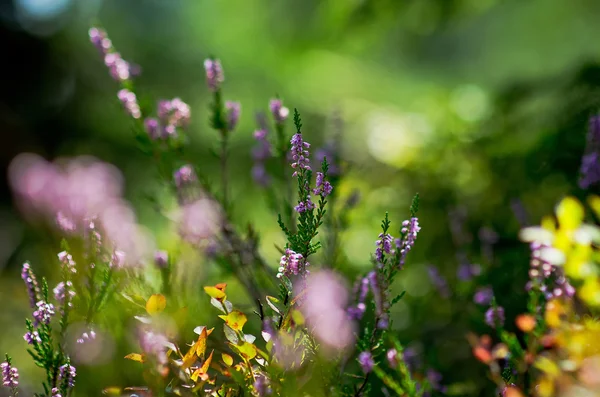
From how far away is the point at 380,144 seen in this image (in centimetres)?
311

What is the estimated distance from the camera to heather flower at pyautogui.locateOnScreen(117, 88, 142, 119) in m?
1.75

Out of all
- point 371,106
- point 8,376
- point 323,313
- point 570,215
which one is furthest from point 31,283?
point 371,106

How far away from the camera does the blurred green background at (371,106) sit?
2268 mm

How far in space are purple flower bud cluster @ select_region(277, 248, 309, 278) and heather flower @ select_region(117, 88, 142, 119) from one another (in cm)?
91

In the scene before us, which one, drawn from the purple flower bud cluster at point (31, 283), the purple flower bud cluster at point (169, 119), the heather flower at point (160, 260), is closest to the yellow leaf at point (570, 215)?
the purple flower bud cluster at point (31, 283)

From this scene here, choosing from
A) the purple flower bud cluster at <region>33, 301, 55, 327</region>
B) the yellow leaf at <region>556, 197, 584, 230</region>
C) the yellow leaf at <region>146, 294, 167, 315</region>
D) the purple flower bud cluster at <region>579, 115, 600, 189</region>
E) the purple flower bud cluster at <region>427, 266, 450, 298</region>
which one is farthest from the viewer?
the purple flower bud cluster at <region>427, 266, 450, 298</region>

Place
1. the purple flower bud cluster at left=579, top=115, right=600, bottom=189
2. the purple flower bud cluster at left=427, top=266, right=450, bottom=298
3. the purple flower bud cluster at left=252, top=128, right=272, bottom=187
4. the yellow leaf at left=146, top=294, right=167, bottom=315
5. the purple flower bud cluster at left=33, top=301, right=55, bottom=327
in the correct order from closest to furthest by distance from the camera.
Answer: the yellow leaf at left=146, top=294, right=167, bottom=315
the purple flower bud cluster at left=33, top=301, right=55, bottom=327
the purple flower bud cluster at left=579, top=115, right=600, bottom=189
the purple flower bud cluster at left=252, top=128, right=272, bottom=187
the purple flower bud cluster at left=427, top=266, right=450, bottom=298

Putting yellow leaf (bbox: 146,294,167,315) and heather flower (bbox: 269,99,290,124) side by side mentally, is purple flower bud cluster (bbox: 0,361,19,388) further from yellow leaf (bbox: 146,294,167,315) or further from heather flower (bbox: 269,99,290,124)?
heather flower (bbox: 269,99,290,124)

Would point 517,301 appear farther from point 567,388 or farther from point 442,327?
point 567,388

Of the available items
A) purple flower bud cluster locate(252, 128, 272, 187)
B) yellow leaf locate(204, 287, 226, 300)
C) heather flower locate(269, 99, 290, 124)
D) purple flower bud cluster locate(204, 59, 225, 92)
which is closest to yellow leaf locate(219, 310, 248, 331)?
yellow leaf locate(204, 287, 226, 300)

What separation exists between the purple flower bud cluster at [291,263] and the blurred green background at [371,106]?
553 mm

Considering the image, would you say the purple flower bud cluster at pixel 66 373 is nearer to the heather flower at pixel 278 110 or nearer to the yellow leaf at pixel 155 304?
the yellow leaf at pixel 155 304

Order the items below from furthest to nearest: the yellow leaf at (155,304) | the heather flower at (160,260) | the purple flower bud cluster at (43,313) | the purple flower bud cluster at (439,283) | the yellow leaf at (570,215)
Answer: the purple flower bud cluster at (439,283), the heather flower at (160,260), the purple flower bud cluster at (43,313), the yellow leaf at (155,304), the yellow leaf at (570,215)

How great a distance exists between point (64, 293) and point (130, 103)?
2.52 ft
